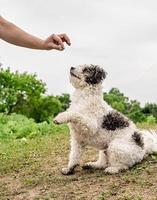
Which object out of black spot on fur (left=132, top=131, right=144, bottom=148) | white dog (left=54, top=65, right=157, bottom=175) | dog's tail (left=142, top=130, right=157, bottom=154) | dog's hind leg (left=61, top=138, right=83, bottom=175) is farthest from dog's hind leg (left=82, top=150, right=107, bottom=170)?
dog's tail (left=142, top=130, right=157, bottom=154)

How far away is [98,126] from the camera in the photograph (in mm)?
8625

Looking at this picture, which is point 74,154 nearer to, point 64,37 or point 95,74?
point 95,74

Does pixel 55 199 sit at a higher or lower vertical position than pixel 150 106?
lower

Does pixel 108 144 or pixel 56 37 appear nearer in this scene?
pixel 56 37

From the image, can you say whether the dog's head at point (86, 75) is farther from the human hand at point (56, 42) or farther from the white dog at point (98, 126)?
the human hand at point (56, 42)

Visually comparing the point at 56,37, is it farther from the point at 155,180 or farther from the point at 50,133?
the point at 50,133

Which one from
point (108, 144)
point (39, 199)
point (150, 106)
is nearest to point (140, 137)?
point (108, 144)

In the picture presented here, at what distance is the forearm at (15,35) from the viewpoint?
7.43m

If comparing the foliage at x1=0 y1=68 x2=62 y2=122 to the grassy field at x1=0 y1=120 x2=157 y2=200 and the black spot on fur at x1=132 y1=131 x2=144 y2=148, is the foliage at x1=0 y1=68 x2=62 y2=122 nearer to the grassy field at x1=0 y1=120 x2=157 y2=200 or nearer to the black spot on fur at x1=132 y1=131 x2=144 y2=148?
the grassy field at x1=0 y1=120 x2=157 y2=200

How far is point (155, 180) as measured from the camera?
27.2 feet

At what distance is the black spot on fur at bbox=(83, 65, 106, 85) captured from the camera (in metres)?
8.52

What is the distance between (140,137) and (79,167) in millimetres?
1015

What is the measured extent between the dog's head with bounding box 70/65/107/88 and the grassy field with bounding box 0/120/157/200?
1201 millimetres

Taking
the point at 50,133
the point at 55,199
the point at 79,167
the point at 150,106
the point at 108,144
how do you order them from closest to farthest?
the point at 55,199 → the point at 108,144 → the point at 79,167 → the point at 50,133 → the point at 150,106
